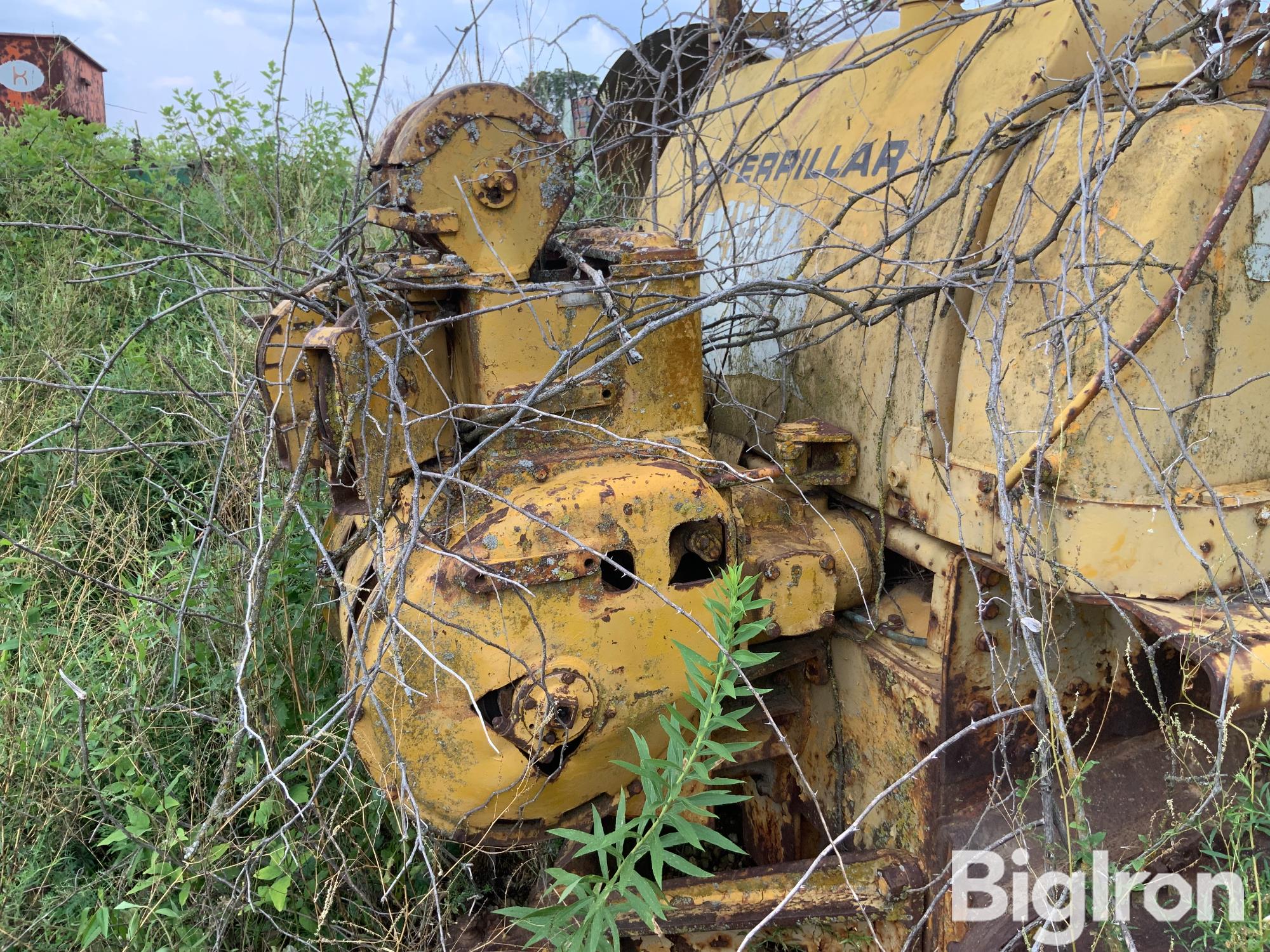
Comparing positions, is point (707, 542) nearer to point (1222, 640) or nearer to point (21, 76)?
point (1222, 640)

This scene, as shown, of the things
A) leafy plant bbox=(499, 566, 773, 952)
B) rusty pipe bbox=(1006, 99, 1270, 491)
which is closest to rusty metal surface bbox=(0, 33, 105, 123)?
leafy plant bbox=(499, 566, 773, 952)

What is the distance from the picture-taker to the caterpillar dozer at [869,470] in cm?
160

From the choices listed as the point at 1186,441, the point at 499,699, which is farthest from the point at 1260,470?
the point at 499,699

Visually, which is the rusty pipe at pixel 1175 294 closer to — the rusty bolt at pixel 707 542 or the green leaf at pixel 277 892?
the rusty bolt at pixel 707 542

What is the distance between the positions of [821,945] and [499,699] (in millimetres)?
969

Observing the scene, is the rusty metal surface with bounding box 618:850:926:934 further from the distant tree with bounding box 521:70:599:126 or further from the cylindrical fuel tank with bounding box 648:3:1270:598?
the distant tree with bounding box 521:70:599:126

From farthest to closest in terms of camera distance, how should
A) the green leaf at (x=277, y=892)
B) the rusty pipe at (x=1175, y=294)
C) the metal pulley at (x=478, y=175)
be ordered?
the green leaf at (x=277, y=892), the metal pulley at (x=478, y=175), the rusty pipe at (x=1175, y=294)

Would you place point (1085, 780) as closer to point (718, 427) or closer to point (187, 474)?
point (718, 427)

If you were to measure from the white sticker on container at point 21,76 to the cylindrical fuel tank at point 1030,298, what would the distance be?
6810 millimetres

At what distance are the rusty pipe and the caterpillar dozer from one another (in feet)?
0.04

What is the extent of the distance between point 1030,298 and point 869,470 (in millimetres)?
541

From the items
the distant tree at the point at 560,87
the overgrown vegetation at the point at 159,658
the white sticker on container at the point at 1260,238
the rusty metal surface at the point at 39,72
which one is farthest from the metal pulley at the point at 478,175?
the rusty metal surface at the point at 39,72

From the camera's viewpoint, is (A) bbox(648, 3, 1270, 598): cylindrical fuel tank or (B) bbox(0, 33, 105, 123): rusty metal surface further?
(B) bbox(0, 33, 105, 123): rusty metal surface

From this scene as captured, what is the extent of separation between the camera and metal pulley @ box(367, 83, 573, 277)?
1.81m
